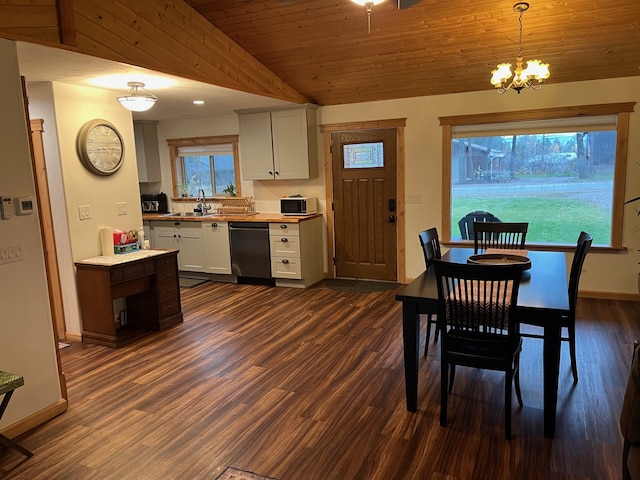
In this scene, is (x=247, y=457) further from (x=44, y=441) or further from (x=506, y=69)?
(x=506, y=69)

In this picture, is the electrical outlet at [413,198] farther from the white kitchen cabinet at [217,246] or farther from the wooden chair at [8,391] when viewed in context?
the wooden chair at [8,391]

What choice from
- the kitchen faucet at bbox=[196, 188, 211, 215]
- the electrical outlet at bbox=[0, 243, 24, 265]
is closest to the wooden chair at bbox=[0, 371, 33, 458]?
the electrical outlet at bbox=[0, 243, 24, 265]

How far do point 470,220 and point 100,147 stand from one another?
4.08 m

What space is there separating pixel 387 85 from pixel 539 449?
4093mm

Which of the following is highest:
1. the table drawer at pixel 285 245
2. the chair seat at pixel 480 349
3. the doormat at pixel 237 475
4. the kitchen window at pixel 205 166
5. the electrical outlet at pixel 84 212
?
the kitchen window at pixel 205 166

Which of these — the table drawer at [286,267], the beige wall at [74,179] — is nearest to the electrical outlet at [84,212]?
the beige wall at [74,179]

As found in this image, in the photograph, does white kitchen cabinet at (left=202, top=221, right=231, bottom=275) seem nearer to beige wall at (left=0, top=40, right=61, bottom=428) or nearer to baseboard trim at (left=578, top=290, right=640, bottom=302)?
beige wall at (left=0, top=40, right=61, bottom=428)

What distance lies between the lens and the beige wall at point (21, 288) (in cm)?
268

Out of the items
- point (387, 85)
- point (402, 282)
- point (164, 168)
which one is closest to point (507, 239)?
point (402, 282)

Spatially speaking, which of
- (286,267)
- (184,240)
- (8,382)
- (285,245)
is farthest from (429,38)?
(8,382)

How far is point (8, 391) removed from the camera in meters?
2.33

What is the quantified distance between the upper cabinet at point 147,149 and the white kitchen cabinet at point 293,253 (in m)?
2.44

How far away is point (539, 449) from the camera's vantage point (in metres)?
2.42

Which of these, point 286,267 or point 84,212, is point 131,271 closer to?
point 84,212
